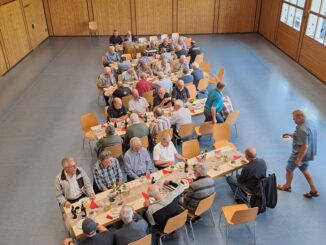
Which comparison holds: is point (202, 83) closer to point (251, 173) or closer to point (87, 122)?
point (87, 122)

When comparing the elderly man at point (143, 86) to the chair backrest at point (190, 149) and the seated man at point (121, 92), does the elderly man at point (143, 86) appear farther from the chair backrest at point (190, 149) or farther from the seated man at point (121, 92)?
the chair backrest at point (190, 149)

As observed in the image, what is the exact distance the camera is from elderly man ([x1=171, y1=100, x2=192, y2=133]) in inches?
311

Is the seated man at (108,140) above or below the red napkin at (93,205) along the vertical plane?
above

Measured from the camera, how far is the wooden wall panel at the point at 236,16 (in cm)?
1867

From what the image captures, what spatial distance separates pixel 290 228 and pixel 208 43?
13.2 metres

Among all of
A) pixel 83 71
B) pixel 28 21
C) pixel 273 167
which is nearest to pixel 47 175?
pixel 273 167

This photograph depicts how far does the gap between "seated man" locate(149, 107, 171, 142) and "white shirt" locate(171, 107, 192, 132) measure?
14.2 inches

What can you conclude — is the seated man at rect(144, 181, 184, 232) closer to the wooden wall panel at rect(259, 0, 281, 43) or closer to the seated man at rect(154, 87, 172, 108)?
the seated man at rect(154, 87, 172, 108)

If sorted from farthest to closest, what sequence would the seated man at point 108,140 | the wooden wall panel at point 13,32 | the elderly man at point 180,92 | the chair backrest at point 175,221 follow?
the wooden wall panel at point 13,32
the elderly man at point 180,92
the seated man at point 108,140
the chair backrest at point 175,221

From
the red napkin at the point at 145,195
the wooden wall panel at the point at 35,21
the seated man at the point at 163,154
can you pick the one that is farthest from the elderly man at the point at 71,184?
the wooden wall panel at the point at 35,21

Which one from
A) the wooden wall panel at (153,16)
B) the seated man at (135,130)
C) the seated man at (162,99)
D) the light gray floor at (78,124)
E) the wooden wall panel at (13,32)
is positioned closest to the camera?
the light gray floor at (78,124)

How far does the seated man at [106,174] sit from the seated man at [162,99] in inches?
128

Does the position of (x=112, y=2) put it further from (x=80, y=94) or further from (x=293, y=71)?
(x=293, y=71)

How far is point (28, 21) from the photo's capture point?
54.0ft
